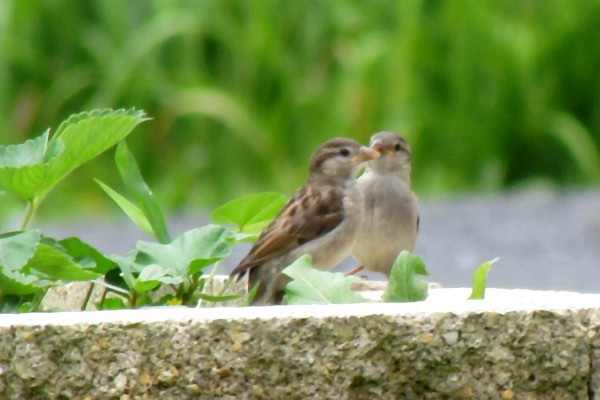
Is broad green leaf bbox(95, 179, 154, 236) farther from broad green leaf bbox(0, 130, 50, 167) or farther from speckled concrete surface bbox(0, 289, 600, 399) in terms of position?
speckled concrete surface bbox(0, 289, 600, 399)

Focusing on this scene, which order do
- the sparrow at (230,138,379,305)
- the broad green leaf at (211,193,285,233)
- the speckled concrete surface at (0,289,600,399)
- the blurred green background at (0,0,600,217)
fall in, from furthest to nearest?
the blurred green background at (0,0,600,217), the sparrow at (230,138,379,305), the broad green leaf at (211,193,285,233), the speckled concrete surface at (0,289,600,399)

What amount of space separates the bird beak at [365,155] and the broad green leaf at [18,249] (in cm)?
227

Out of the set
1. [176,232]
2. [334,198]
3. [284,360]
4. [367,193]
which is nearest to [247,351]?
[284,360]

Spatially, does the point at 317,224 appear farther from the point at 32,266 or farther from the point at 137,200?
the point at 32,266

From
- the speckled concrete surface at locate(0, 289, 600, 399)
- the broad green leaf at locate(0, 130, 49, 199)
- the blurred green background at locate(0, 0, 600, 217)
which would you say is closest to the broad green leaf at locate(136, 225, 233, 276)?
the broad green leaf at locate(0, 130, 49, 199)

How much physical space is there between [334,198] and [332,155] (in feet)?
0.84

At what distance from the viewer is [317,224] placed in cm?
411

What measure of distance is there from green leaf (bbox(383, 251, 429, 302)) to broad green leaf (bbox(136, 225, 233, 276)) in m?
0.29

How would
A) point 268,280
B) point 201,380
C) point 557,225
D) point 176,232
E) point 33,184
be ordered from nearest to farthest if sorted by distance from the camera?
point 201,380 → point 33,184 → point 268,280 → point 176,232 → point 557,225

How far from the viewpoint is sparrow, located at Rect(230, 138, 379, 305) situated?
350 centimetres

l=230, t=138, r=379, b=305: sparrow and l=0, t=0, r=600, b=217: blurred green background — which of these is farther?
l=0, t=0, r=600, b=217: blurred green background

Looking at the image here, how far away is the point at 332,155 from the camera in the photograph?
A: 4520mm

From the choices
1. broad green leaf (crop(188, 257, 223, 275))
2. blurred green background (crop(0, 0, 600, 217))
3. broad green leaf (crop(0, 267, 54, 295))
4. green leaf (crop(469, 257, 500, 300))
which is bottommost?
broad green leaf (crop(0, 267, 54, 295))

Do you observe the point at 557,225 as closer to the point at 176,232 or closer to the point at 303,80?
the point at 303,80
